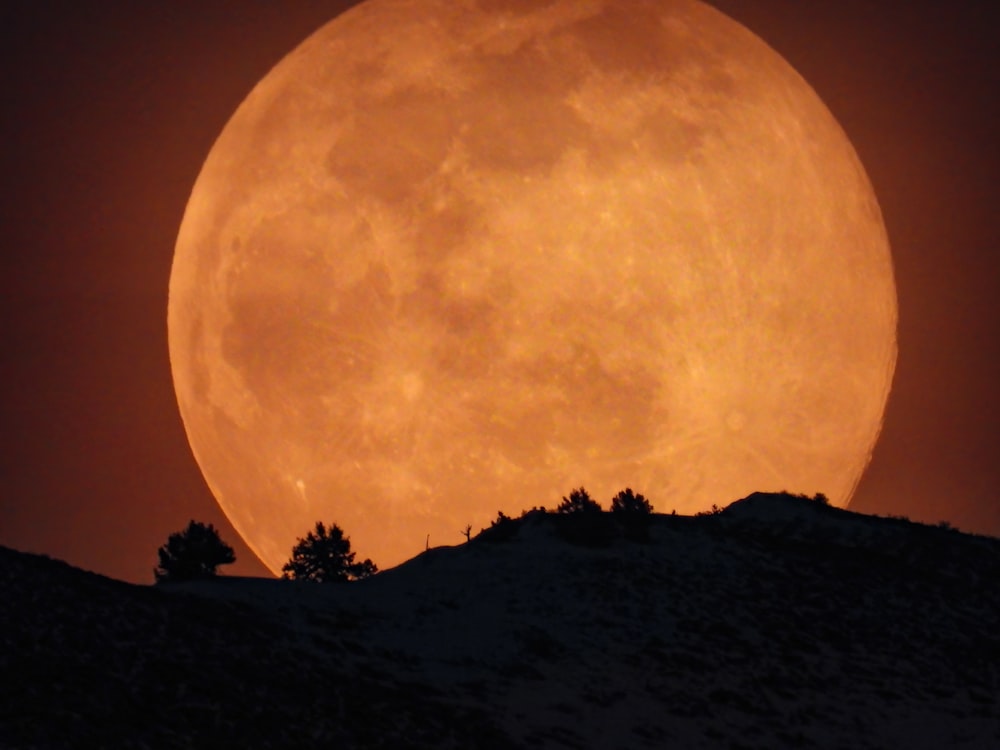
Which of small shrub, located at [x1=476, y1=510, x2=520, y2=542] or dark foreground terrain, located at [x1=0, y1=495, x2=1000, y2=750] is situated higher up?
small shrub, located at [x1=476, y1=510, x2=520, y2=542]

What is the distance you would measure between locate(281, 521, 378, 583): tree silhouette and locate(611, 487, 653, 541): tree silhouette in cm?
1184

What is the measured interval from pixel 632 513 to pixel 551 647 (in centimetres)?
1488

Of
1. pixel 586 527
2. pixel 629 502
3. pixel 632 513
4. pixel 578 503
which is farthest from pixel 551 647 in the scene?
pixel 629 502

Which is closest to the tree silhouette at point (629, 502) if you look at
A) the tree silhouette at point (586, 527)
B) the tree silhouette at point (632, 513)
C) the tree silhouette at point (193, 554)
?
the tree silhouette at point (632, 513)

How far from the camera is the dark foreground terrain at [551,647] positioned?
107 feet

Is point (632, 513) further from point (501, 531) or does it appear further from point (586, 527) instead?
point (501, 531)

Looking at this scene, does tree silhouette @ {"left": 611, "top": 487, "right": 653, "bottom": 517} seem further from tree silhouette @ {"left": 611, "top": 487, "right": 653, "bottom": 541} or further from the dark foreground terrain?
the dark foreground terrain

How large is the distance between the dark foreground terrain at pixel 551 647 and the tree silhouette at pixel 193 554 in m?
9.22

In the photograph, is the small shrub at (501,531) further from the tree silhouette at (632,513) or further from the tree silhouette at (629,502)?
the tree silhouette at (629,502)

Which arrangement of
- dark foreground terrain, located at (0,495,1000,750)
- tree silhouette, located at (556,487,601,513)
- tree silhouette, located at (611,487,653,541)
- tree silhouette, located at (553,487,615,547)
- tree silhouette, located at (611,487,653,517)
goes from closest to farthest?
dark foreground terrain, located at (0,495,1000,750) < tree silhouette, located at (553,487,615,547) < tree silhouette, located at (611,487,653,541) < tree silhouette, located at (556,487,601,513) < tree silhouette, located at (611,487,653,517)

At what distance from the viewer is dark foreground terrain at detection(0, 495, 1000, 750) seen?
3256 centimetres

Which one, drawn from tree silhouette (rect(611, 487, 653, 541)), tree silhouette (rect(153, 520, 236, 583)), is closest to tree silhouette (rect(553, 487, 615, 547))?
tree silhouette (rect(611, 487, 653, 541))

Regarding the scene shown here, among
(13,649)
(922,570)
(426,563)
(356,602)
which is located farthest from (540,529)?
(13,649)

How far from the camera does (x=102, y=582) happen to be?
131 ft
